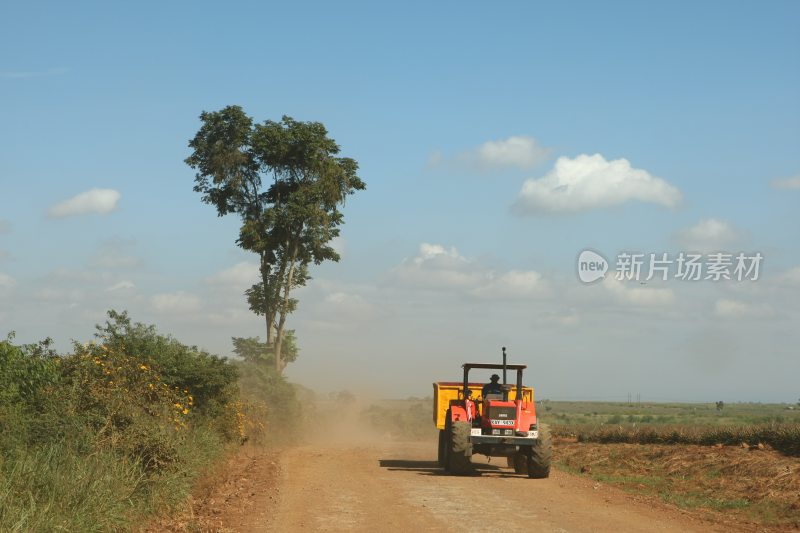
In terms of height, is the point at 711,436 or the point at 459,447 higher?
the point at 459,447

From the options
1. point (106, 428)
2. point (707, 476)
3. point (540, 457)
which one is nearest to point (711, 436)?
point (707, 476)

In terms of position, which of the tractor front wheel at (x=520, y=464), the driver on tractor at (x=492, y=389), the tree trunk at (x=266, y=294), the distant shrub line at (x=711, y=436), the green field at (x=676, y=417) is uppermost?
the tree trunk at (x=266, y=294)

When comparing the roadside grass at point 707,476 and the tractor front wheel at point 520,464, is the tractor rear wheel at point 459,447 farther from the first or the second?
the roadside grass at point 707,476

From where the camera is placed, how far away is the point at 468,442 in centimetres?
2122

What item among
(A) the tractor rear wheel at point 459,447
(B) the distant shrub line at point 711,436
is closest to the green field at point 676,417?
(B) the distant shrub line at point 711,436

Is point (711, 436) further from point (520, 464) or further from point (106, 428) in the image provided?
point (106, 428)

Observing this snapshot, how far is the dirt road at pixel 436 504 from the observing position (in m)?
13.8

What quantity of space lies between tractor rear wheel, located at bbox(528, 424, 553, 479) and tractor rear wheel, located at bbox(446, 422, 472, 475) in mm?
1503

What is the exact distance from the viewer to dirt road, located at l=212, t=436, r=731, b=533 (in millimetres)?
13789

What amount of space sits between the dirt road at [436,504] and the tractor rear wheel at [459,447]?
0.37 metres

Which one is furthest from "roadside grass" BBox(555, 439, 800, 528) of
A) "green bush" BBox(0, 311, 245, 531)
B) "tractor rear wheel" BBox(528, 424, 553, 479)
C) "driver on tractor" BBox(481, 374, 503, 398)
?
"green bush" BBox(0, 311, 245, 531)

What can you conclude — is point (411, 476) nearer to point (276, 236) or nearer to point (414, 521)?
point (414, 521)

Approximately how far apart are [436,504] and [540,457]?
5.80 m

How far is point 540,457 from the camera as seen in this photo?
21.2 metres
